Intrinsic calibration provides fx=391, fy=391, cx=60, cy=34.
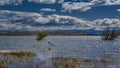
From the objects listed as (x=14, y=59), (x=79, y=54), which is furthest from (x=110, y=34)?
(x=14, y=59)

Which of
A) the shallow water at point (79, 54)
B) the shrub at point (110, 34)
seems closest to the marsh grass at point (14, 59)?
the shallow water at point (79, 54)

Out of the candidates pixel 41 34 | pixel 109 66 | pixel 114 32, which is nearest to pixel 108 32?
pixel 114 32

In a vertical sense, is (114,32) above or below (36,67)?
below

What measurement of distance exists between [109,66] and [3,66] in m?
9.06

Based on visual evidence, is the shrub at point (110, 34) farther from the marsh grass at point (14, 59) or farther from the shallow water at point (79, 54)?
the marsh grass at point (14, 59)

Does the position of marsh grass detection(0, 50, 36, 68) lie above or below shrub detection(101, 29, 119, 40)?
above

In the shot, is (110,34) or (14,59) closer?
(14,59)

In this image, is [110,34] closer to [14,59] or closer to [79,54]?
[79,54]

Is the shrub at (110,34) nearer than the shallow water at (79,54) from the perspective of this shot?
No

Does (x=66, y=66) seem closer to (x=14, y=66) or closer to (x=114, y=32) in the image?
(x=14, y=66)

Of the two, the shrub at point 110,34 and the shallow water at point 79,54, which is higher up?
the shallow water at point 79,54

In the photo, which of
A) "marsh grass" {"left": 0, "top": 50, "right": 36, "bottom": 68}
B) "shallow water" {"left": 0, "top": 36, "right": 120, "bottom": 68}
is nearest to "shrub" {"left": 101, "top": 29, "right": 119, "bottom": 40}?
"shallow water" {"left": 0, "top": 36, "right": 120, "bottom": 68}

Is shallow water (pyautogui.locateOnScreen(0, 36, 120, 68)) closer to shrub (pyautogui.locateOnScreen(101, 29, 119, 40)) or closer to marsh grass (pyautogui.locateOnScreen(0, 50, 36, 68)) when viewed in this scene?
marsh grass (pyautogui.locateOnScreen(0, 50, 36, 68))

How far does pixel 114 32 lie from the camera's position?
4498 inches
